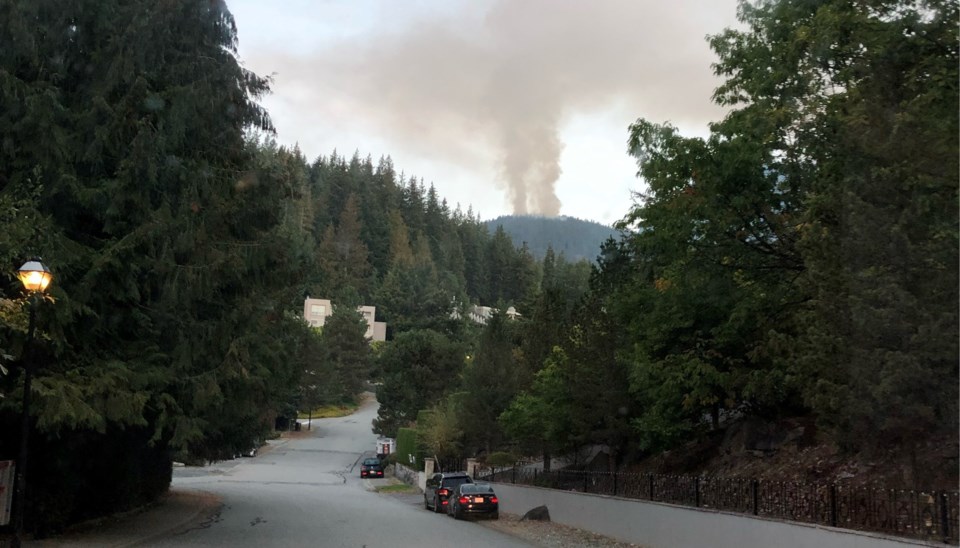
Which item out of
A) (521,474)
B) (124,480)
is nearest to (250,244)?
(124,480)

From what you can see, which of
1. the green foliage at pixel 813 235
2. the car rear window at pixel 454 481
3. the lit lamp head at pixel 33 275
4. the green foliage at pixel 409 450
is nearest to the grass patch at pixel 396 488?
the green foliage at pixel 409 450

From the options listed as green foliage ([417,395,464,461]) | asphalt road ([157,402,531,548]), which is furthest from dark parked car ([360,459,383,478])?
green foliage ([417,395,464,461])

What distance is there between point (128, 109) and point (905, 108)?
1475 cm

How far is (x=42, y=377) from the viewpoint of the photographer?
52.7 feet

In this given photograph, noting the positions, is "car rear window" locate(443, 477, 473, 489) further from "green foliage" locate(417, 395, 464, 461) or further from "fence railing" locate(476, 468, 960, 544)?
"green foliage" locate(417, 395, 464, 461)

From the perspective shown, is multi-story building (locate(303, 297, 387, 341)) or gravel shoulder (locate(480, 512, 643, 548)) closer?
gravel shoulder (locate(480, 512, 643, 548))

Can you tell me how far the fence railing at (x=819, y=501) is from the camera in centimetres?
1104

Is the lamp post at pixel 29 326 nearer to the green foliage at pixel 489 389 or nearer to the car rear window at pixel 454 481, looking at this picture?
the car rear window at pixel 454 481

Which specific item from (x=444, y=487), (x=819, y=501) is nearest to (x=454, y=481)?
(x=444, y=487)

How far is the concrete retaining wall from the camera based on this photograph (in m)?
12.7

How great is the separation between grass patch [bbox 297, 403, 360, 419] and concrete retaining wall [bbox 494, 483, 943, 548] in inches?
3532

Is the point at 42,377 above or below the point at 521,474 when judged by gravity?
above

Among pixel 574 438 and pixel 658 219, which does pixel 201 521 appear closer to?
pixel 574 438

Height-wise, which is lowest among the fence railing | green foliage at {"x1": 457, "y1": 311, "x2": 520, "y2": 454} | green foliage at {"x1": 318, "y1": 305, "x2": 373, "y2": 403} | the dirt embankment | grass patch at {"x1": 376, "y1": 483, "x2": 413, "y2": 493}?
grass patch at {"x1": 376, "y1": 483, "x2": 413, "y2": 493}
